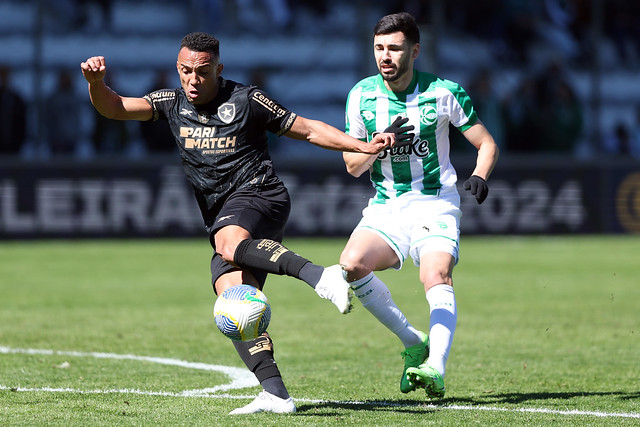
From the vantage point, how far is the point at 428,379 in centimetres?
521

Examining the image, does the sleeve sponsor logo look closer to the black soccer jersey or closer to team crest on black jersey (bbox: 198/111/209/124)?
the black soccer jersey

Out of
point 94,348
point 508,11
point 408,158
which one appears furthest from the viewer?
point 508,11

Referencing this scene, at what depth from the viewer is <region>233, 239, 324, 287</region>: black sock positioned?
16.6 feet

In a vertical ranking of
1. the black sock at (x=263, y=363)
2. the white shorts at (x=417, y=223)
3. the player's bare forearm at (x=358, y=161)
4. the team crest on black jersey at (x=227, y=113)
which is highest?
the team crest on black jersey at (x=227, y=113)

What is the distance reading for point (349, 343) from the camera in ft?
27.0

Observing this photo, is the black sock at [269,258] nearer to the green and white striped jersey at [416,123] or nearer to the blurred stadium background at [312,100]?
the green and white striped jersey at [416,123]

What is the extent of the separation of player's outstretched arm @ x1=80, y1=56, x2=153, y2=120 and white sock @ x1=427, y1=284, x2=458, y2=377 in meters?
1.86

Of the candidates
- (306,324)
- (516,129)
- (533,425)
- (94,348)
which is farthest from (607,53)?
(533,425)

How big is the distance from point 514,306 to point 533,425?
5.78m

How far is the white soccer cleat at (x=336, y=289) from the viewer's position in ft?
15.7

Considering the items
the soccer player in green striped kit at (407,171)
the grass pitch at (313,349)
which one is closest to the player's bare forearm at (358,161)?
the soccer player in green striped kit at (407,171)

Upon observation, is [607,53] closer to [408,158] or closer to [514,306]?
[514,306]

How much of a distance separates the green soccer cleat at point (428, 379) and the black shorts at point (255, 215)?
0.98m

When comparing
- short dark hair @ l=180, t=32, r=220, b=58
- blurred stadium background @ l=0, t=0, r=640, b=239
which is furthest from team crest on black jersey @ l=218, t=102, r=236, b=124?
blurred stadium background @ l=0, t=0, r=640, b=239
